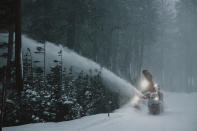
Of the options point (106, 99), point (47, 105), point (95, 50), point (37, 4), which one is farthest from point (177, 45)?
point (47, 105)

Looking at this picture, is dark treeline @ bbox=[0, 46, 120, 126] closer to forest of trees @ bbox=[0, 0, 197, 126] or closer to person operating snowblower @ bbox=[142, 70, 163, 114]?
forest of trees @ bbox=[0, 0, 197, 126]

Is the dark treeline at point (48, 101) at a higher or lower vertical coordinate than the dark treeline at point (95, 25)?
lower

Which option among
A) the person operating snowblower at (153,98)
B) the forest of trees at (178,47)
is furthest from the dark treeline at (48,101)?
the forest of trees at (178,47)

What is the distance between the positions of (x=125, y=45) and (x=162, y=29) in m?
17.4

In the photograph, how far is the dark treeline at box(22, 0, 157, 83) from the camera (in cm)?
2406

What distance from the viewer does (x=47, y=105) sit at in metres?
10.7

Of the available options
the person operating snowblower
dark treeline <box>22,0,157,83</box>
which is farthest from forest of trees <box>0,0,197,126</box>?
the person operating snowblower

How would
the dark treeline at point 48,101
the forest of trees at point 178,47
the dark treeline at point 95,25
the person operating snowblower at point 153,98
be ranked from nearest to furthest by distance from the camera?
the dark treeline at point 48,101, the person operating snowblower at point 153,98, the dark treeline at point 95,25, the forest of trees at point 178,47

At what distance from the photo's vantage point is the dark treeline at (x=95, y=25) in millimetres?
24059

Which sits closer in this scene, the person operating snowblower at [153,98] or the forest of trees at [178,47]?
the person operating snowblower at [153,98]

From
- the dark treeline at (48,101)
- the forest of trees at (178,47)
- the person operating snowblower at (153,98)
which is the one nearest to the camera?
the dark treeline at (48,101)

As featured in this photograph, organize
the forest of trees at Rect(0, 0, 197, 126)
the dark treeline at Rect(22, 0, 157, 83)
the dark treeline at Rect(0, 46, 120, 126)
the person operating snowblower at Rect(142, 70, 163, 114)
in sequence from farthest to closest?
1. the dark treeline at Rect(22, 0, 157, 83)
2. the person operating snowblower at Rect(142, 70, 163, 114)
3. the forest of trees at Rect(0, 0, 197, 126)
4. the dark treeline at Rect(0, 46, 120, 126)

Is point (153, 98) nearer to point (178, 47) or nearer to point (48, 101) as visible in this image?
point (48, 101)

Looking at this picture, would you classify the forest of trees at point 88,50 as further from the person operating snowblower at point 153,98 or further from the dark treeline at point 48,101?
the person operating snowblower at point 153,98
